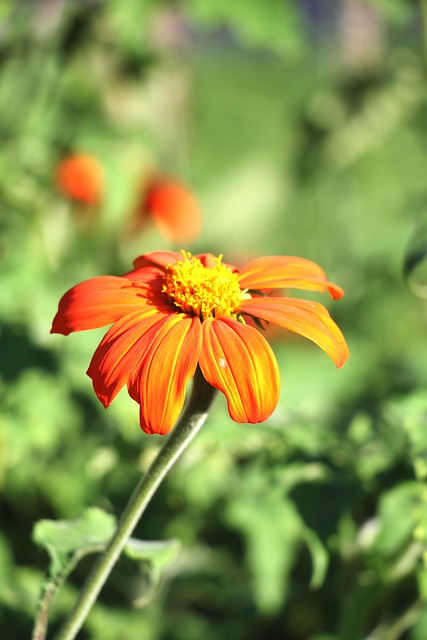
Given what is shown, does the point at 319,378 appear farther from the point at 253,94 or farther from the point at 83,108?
the point at 253,94

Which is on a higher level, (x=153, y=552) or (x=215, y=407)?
(x=215, y=407)

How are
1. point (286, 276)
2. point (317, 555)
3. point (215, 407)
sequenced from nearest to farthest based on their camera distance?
1. point (286, 276)
2. point (317, 555)
3. point (215, 407)

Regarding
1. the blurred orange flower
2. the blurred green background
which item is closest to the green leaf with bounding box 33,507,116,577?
the blurred green background

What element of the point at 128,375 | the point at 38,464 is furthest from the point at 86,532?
the point at 38,464

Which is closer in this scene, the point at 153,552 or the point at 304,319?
the point at 304,319

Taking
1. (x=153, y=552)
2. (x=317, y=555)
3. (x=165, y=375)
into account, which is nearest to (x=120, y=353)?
(x=165, y=375)

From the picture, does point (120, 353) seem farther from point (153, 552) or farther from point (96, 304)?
point (153, 552)

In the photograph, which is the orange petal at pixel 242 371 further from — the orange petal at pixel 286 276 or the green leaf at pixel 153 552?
the green leaf at pixel 153 552
